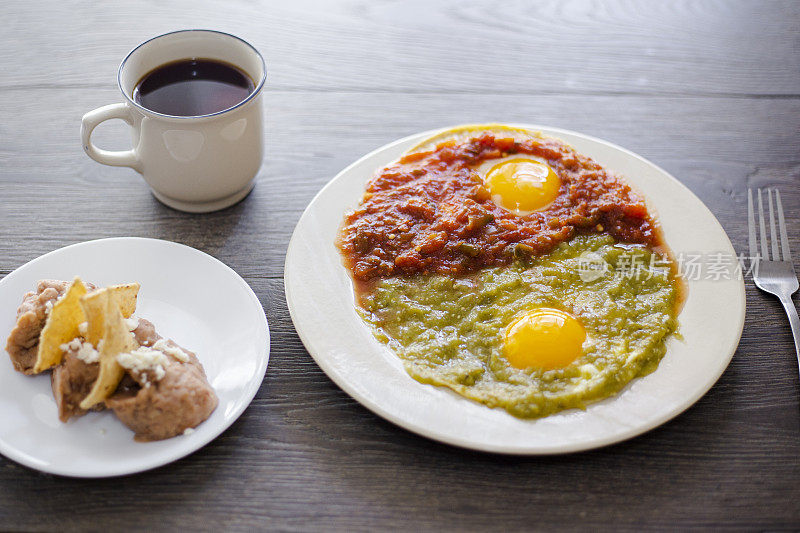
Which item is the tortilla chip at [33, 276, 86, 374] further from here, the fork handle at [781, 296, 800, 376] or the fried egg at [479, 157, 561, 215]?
the fork handle at [781, 296, 800, 376]

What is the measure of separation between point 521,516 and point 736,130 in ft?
8.24

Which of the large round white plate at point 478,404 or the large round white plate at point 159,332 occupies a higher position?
the large round white plate at point 478,404

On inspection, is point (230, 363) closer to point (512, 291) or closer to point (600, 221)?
point (512, 291)

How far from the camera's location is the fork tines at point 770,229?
3.02m

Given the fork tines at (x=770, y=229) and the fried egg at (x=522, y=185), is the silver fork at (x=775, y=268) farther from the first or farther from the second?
the fried egg at (x=522, y=185)

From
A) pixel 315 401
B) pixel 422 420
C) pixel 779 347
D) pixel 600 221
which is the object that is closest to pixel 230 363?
pixel 315 401

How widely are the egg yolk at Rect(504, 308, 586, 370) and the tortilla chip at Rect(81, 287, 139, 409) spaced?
1284 mm

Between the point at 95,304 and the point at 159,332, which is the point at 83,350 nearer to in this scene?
the point at 95,304

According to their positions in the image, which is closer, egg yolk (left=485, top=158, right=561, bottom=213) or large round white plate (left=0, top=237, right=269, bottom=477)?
large round white plate (left=0, top=237, right=269, bottom=477)

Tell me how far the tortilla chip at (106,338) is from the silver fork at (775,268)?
7.98ft

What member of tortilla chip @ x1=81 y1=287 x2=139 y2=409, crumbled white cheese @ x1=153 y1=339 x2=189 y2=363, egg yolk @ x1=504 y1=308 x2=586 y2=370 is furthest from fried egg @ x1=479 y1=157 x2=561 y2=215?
tortilla chip @ x1=81 y1=287 x2=139 y2=409

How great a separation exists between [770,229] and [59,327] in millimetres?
2890

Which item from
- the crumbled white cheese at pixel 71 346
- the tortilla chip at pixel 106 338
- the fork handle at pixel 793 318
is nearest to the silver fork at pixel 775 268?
the fork handle at pixel 793 318

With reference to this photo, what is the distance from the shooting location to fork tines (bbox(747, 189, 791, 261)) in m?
3.02
